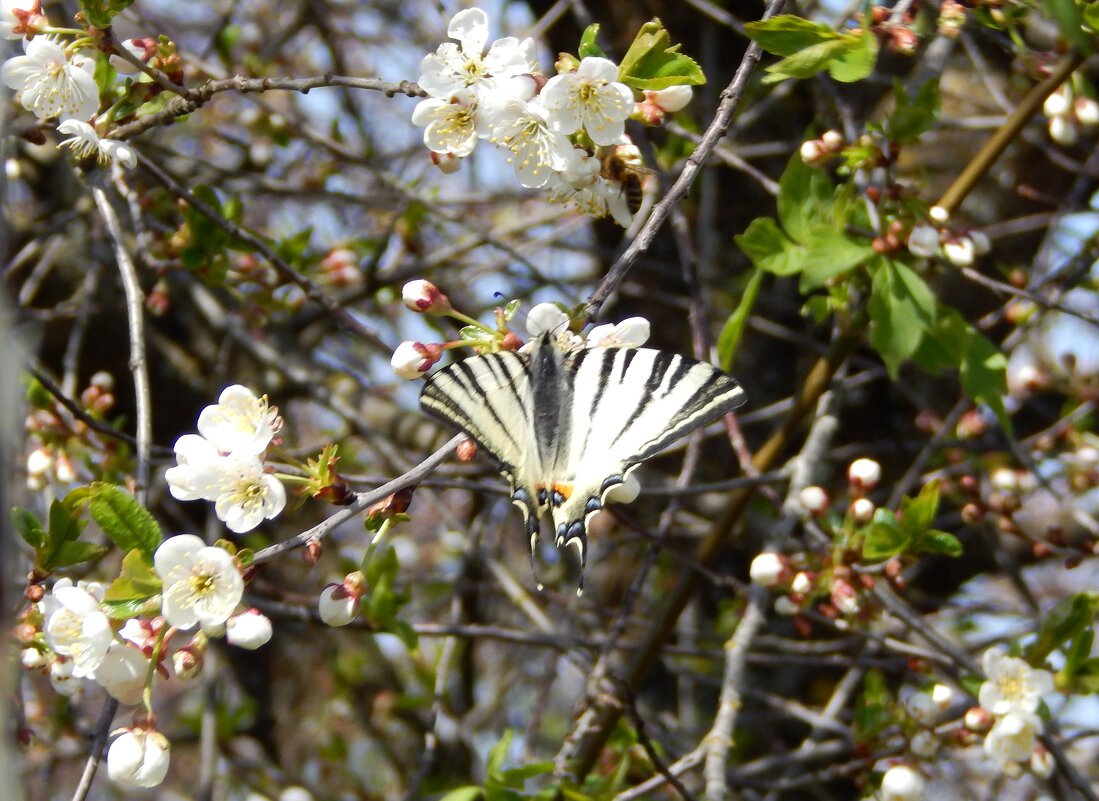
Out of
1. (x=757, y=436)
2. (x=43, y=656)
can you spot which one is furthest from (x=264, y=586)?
(x=757, y=436)

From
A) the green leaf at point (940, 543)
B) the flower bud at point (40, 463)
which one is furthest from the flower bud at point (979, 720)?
the flower bud at point (40, 463)

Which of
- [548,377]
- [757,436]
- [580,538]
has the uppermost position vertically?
[548,377]

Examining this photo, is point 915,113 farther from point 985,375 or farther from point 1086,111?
point 1086,111

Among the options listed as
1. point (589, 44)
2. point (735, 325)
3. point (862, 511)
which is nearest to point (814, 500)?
point (862, 511)

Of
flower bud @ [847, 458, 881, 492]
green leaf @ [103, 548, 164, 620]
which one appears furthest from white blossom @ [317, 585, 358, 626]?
flower bud @ [847, 458, 881, 492]

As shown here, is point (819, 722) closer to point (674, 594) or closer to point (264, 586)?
point (674, 594)

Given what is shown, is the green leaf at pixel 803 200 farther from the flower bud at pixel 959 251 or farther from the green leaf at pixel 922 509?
the green leaf at pixel 922 509
